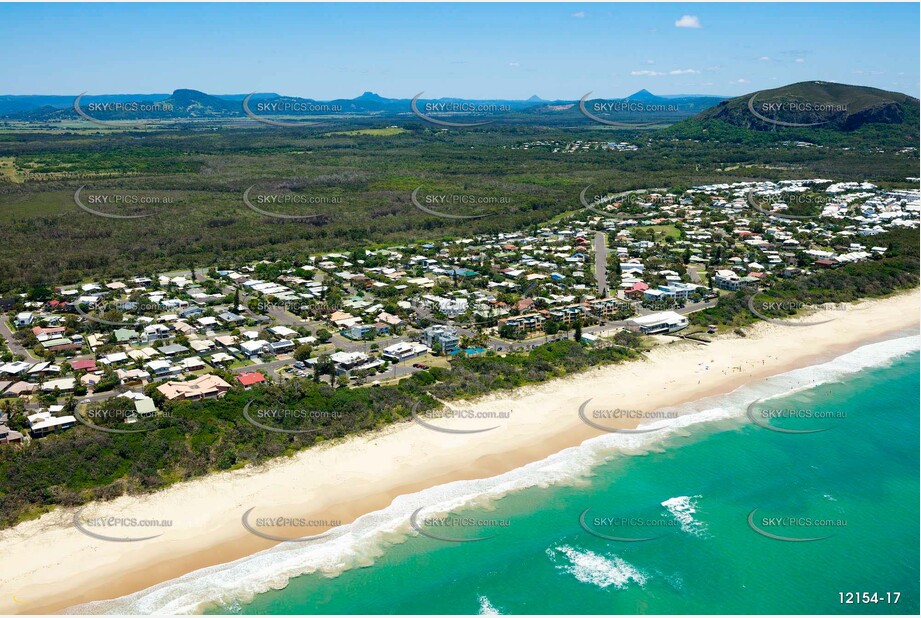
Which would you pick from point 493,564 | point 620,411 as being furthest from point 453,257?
point 493,564

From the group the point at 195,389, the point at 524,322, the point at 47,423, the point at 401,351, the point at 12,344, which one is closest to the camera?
Answer: the point at 47,423

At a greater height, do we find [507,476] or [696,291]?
[696,291]

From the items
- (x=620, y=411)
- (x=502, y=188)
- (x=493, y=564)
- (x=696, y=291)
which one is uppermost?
(x=502, y=188)

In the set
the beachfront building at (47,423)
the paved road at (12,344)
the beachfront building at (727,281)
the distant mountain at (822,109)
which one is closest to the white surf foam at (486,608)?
the beachfront building at (47,423)

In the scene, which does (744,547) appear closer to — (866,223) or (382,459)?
(382,459)

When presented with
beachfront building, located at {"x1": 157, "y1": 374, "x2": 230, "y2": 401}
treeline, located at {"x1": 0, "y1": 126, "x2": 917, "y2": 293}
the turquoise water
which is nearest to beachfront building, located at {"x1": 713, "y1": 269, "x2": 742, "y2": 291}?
the turquoise water

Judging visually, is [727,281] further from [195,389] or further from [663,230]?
[195,389]

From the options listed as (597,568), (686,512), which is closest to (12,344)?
(597,568)

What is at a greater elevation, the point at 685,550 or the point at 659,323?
the point at 659,323
